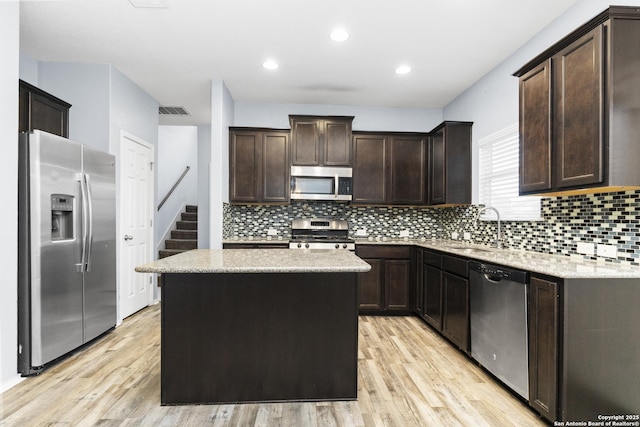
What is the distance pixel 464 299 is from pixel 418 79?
255 cm

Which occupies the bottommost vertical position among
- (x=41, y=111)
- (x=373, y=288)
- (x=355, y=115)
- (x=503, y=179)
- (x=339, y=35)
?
(x=373, y=288)

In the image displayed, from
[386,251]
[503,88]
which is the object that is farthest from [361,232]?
[503,88]

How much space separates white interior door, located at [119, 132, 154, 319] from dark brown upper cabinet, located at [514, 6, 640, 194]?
13.5ft

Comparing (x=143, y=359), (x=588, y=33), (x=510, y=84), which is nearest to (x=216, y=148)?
(x=143, y=359)

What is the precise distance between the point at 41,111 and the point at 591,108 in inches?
171

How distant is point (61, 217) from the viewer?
293 cm

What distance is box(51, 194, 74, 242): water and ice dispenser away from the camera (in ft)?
9.24

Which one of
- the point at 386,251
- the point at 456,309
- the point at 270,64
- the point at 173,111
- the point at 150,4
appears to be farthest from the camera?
the point at 173,111

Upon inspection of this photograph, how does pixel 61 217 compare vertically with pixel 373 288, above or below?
above

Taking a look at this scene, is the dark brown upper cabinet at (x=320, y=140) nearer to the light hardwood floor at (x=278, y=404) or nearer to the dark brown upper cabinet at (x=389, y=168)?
the dark brown upper cabinet at (x=389, y=168)

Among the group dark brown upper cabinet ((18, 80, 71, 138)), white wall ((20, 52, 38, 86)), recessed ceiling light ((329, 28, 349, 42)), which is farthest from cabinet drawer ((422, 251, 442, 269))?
white wall ((20, 52, 38, 86))

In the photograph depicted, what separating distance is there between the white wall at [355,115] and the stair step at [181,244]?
278 centimetres

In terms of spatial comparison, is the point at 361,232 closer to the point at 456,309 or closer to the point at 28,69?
the point at 456,309

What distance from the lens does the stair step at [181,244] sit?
6.65 metres
